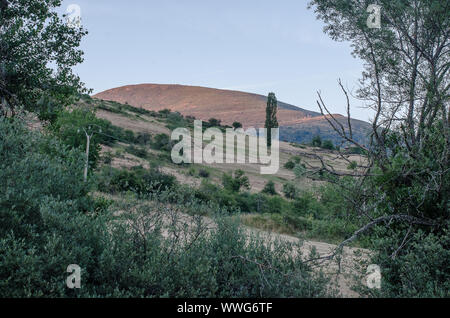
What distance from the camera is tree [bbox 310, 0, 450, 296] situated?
5109 mm

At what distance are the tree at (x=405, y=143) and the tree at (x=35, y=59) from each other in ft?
27.2

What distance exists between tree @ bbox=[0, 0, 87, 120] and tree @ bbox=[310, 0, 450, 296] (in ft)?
27.2

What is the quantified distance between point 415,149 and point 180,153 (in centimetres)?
4040

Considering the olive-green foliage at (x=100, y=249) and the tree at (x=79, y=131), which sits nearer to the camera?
the olive-green foliage at (x=100, y=249)

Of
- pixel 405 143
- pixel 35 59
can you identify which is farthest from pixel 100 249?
pixel 35 59

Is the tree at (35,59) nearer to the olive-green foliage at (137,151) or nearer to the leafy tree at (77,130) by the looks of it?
the leafy tree at (77,130)

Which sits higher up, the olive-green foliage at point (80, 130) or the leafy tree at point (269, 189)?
the olive-green foliage at point (80, 130)

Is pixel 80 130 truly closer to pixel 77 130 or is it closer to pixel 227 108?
pixel 77 130

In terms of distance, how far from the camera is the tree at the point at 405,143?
5109 mm

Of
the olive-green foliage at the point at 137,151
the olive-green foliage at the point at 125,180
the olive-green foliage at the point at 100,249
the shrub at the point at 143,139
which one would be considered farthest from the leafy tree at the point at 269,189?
the olive-green foliage at the point at 100,249

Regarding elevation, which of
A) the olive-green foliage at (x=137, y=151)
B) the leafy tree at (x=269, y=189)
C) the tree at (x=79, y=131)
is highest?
the tree at (x=79, y=131)

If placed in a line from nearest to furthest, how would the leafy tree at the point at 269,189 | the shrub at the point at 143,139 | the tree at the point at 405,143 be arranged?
the tree at the point at 405,143
the leafy tree at the point at 269,189
the shrub at the point at 143,139

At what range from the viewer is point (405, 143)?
5941 millimetres
